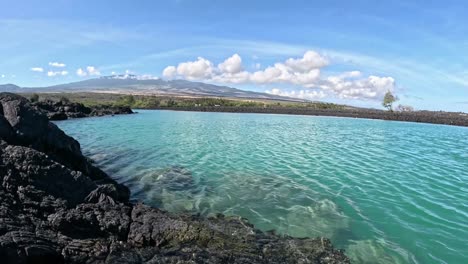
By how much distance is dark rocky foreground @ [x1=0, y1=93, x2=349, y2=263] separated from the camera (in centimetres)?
1064

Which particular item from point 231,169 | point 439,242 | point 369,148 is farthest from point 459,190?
point 369,148

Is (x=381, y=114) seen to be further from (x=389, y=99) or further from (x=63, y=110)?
(x=63, y=110)

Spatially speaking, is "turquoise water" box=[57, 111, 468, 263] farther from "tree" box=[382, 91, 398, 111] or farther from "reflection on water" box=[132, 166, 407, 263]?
"tree" box=[382, 91, 398, 111]

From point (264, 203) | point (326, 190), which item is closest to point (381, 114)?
point (326, 190)

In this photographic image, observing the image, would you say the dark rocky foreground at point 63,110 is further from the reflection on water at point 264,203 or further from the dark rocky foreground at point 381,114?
the reflection on water at point 264,203

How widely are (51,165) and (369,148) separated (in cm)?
3413

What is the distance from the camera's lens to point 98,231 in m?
12.0

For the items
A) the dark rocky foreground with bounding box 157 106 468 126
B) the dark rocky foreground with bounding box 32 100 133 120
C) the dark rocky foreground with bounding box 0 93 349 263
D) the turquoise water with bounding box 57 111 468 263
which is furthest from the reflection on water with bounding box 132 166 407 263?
the dark rocky foreground with bounding box 157 106 468 126

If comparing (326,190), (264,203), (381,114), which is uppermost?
(381,114)

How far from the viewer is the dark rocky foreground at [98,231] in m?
10.6

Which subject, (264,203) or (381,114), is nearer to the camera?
(264,203)

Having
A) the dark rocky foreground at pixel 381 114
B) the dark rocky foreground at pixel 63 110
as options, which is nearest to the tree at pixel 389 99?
the dark rocky foreground at pixel 381 114

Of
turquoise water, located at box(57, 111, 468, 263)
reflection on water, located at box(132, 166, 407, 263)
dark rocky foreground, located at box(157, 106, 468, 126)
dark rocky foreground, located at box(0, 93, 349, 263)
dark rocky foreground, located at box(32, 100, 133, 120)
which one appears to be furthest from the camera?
dark rocky foreground, located at box(157, 106, 468, 126)

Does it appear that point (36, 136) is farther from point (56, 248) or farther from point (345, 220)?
point (345, 220)
